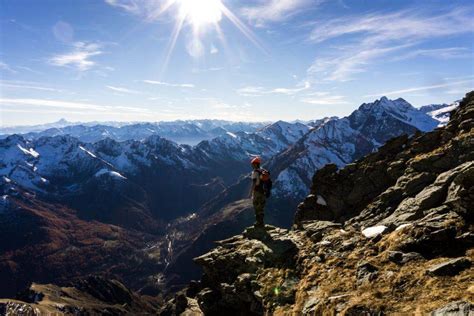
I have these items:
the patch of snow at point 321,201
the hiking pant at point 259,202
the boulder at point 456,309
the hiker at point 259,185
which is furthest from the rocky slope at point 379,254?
the hiker at point 259,185

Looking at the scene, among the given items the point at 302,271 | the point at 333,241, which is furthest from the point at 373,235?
→ the point at 302,271

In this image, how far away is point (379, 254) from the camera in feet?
62.6

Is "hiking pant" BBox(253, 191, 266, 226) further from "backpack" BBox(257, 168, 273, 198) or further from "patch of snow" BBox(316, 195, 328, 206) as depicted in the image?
"patch of snow" BBox(316, 195, 328, 206)

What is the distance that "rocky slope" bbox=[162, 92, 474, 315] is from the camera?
1492 cm

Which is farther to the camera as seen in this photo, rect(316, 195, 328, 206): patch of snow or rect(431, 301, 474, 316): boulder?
rect(316, 195, 328, 206): patch of snow

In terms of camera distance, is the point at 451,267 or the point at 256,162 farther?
the point at 256,162

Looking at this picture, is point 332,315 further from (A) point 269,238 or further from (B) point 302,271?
(A) point 269,238

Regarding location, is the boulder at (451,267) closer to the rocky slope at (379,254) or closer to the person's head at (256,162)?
the rocky slope at (379,254)

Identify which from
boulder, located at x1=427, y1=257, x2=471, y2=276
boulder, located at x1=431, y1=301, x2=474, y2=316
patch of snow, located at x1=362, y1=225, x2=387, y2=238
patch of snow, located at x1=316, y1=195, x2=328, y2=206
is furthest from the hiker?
boulder, located at x1=431, y1=301, x2=474, y2=316

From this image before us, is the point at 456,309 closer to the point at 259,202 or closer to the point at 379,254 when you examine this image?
the point at 379,254

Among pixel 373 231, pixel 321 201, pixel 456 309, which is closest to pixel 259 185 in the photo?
pixel 373 231

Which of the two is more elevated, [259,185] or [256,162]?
[256,162]

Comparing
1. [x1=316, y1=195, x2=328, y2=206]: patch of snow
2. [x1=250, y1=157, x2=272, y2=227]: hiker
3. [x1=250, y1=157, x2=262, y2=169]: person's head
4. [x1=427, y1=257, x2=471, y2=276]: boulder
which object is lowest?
[x1=316, y1=195, x2=328, y2=206]: patch of snow

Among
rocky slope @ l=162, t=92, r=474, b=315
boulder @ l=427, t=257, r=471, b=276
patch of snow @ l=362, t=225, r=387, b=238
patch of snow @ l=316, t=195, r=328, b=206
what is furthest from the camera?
patch of snow @ l=316, t=195, r=328, b=206
